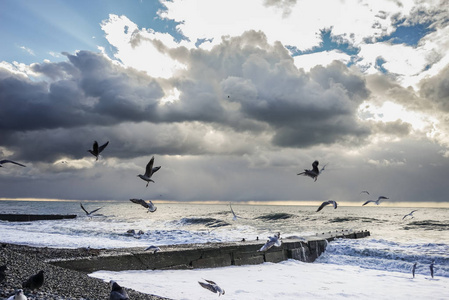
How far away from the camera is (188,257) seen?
11.1 m

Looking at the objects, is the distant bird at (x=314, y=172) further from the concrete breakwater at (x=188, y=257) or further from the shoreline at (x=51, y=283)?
the concrete breakwater at (x=188, y=257)

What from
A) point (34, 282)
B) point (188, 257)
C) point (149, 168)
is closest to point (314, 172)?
point (149, 168)

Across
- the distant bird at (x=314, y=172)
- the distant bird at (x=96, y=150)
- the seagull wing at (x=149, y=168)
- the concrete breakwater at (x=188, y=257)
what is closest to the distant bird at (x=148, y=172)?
the seagull wing at (x=149, y=168)

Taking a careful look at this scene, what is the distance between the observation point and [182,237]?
19.8 metres

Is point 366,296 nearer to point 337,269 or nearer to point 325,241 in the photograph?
point 337,269

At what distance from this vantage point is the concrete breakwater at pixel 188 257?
353 inches

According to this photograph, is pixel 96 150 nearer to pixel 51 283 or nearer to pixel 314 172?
pixel 51 283

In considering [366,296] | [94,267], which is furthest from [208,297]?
[366,296]

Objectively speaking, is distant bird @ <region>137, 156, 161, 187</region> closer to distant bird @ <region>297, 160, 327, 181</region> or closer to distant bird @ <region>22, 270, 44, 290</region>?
distant bird @ <region>22, 270, 44, 290</region>

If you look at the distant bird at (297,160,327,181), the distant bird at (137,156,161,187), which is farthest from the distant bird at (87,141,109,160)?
the distant bird at (297,160,327,181)

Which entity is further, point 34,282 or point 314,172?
point 314,172

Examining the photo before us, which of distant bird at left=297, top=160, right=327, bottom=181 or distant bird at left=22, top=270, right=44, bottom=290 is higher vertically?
distant bird at left=297, top=160, right=327, bottom=181

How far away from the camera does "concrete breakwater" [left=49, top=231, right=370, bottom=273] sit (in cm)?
898

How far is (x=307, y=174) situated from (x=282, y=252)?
8.37 meters
